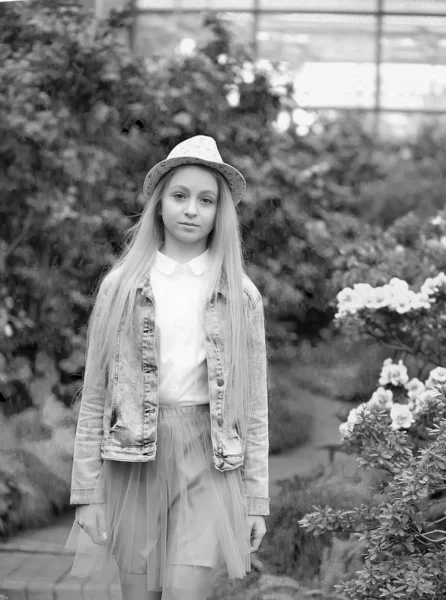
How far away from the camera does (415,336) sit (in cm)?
383

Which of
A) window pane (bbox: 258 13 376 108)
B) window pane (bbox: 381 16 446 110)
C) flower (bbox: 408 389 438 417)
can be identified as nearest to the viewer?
flower (bbox: 408 389 438 417)

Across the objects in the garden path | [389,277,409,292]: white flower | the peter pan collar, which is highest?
the peter pan collar

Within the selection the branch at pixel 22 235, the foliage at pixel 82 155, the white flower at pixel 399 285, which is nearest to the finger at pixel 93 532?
the white flower at pixel 399 285

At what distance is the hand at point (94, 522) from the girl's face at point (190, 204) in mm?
678

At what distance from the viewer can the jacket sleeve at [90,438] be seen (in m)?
2.29

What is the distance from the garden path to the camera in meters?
3.32

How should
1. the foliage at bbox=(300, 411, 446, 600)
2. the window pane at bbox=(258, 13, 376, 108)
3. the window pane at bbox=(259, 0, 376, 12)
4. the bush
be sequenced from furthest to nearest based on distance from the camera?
the window pane at bbox=(258, 13, 376, 108), the window pane at bbox=(259, 0, 376, 12), the bush, the foliage at bbox=(300, 411, 446, 600)

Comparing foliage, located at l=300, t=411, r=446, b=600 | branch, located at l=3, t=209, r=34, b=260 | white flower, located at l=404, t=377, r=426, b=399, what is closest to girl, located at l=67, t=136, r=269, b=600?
foliage, located at l=300, t=411, r=446, b=600

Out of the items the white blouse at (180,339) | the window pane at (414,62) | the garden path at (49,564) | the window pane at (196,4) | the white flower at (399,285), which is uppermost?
the window pane at (196,4)

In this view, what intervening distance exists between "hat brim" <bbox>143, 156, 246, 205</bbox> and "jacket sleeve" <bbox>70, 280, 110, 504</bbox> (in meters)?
0.43

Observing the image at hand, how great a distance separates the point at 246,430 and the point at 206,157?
2.19 feet

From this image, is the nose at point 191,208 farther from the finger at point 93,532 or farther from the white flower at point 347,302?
the white flower at point 347,302

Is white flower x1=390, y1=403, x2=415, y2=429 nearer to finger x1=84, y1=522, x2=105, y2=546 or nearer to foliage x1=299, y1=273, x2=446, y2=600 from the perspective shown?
foliage x1=299, y1=273, x2=446, y2=600

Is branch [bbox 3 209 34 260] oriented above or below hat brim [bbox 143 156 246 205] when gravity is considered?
below
